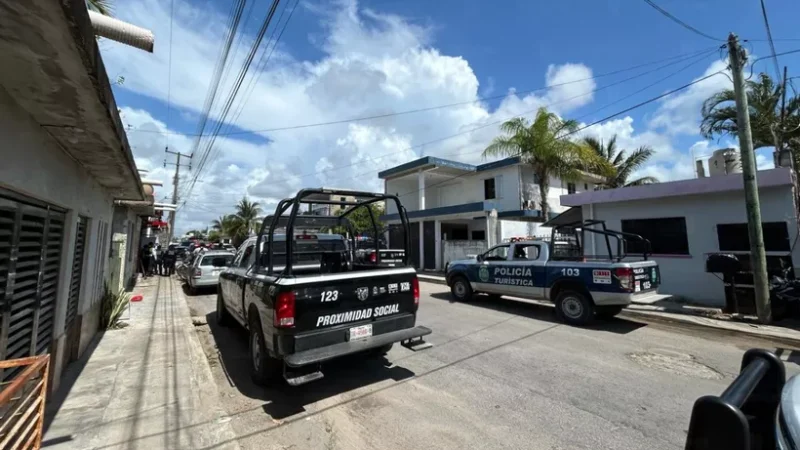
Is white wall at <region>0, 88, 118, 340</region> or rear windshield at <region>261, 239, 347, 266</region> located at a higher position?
white wall at <region>0, 88, 118, 340</region>

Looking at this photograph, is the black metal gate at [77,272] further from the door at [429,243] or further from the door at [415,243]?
the door at [415,243]

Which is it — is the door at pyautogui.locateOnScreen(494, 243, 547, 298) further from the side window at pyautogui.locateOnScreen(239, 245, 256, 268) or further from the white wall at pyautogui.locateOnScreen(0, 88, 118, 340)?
the white wall at pyautogui.locateOnScreen(0, 88, 118, 340)

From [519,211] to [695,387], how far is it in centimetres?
1514

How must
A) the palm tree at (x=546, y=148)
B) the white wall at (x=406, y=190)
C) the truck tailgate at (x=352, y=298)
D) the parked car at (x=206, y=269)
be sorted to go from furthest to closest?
the white wall at (x=406, y=190)
the palm tree at (x=546, y=148)
the parked car at (x=206, y=269)
the truck tailgate at (x=352, y=298)

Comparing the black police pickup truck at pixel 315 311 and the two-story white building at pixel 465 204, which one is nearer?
the black police pickup truck at pixel 315 311

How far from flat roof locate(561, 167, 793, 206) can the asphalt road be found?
482cm

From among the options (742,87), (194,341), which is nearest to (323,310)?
(194,341)

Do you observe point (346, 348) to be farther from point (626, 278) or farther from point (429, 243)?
point (429, 243)

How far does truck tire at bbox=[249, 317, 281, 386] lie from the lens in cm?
418

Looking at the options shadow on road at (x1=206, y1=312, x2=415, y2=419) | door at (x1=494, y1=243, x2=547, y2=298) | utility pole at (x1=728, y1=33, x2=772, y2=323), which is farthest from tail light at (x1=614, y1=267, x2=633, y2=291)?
shadow on road at (x1=206, y1=312, x2=415, y2=419)

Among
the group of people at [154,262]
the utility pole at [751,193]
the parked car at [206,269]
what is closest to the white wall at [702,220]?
the utility pole at [751,193]

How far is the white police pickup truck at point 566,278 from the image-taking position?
22.7 feet

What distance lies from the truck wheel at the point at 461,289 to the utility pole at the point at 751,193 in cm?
605

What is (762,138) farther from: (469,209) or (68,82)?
(68,82)
